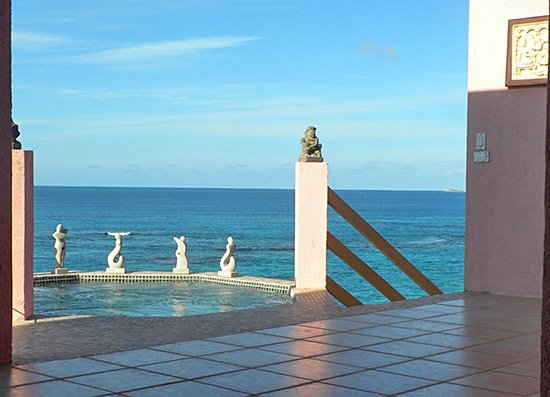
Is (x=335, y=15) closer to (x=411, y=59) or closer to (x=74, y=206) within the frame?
(x=411, y=59)

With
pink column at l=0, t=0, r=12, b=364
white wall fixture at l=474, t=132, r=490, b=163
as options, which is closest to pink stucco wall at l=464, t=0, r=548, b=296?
white wall fixture at l=474, t=132, r=490, b=163

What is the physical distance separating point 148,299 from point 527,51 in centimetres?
664

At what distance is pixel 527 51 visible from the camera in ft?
20.2

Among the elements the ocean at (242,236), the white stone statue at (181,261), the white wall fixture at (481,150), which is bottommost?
the ocean at (242,236)

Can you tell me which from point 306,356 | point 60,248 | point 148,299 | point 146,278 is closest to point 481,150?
point 306,356

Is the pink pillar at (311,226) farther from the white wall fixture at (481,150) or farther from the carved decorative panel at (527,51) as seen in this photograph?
the carved decorative panel at (527,51)

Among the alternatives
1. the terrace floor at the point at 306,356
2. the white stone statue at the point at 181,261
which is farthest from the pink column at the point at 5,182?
the white stone statue at the point at 181,261

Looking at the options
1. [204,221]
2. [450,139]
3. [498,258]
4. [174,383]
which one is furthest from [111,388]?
[204,221]

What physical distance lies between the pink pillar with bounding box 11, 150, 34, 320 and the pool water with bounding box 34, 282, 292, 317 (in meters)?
1.74

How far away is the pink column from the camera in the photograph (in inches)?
151

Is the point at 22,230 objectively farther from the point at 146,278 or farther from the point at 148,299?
the point at 146,278

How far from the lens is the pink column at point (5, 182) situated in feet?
12.6

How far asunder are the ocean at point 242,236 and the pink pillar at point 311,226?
20.2 metres

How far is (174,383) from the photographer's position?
11.5 feet
